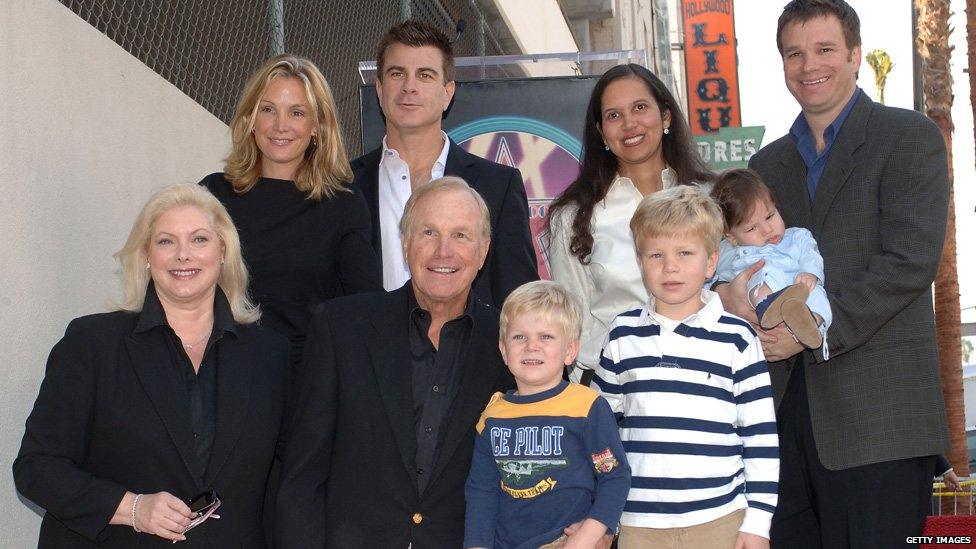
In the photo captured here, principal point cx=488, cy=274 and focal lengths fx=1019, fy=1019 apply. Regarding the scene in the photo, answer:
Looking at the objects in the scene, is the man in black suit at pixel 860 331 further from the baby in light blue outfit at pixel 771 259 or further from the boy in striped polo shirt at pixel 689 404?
the boy in striped polo shirt at pixel 689 404

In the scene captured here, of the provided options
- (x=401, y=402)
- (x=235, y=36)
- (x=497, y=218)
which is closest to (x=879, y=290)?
(x=497, y=218)

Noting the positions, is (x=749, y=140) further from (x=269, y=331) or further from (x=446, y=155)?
(x=269, y=331)

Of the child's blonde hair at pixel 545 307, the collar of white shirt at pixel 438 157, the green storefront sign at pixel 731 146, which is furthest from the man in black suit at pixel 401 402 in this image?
the green storefront sign at pixel 731 146

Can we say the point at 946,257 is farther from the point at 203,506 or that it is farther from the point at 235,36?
the point at 203,506

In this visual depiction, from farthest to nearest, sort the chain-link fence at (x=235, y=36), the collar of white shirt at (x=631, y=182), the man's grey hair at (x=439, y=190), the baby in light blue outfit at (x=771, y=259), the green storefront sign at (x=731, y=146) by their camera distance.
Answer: the green storefront sign at (x=731, y=146) < the chain-link fence at (x=235, y=36) < the collar of white shirt at (x=631, y=182) < the baby in light blue outfit at (x=771, y=259) < the man's grey hair at (x=439, y=190)

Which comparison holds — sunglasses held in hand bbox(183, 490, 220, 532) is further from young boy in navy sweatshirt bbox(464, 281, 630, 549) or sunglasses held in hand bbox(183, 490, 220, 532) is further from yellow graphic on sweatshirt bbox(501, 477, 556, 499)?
yellow graphic on sweatshirt bbox(501, 477, 556, 499)

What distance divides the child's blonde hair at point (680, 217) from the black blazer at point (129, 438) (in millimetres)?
1420

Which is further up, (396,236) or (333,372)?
(396,236)

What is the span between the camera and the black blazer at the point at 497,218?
425 cm

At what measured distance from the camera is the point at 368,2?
30.5 feet

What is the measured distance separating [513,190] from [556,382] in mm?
1357

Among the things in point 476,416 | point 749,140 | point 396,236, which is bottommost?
point 476,416

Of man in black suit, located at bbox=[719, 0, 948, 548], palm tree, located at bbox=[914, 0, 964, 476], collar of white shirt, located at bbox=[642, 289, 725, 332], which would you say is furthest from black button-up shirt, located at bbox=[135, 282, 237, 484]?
palm tree, located at bbox=[914, 0, 964, 476]

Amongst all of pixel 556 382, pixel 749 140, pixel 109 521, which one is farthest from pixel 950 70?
pixel 109 521
